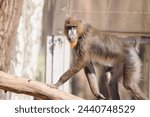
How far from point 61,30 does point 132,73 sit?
102 cm

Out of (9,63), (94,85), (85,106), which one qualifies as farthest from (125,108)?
(9,63)

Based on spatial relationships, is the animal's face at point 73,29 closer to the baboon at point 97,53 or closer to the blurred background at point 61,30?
the baboon at point 97,53

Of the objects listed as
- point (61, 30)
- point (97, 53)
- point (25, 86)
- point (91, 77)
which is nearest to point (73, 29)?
point (97, 53)

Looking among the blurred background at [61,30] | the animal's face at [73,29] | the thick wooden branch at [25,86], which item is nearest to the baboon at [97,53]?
the animal's face at [73,29]

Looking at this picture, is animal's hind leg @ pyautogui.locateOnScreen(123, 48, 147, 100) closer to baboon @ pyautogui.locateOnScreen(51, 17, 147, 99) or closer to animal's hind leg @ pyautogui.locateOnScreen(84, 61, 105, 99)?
baboon @ pyautogui.locateOnScreen(51, 17, 147, 99)

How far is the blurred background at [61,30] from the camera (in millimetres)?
7066

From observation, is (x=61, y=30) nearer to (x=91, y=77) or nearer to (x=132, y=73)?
(x=91, y=77)

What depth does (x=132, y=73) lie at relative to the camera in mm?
6410

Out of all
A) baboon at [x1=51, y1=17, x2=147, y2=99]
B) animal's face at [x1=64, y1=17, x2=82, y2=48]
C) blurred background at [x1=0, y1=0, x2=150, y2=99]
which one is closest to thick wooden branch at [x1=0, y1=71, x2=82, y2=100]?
baboon at [x1=51, y1=17, x2=147, y2=99]

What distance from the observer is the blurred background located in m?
7.07

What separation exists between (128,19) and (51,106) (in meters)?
1.79

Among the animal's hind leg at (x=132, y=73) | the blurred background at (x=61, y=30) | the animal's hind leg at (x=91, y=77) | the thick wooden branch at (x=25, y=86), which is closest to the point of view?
the thick wooden branch at (x=25, y=86)

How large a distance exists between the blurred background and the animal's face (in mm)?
543

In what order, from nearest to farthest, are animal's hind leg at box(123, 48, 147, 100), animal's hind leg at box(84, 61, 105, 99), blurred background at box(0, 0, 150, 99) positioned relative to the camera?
animal's hind leg at box(123, 48, 147, 100) → animal's hind leg at box(84, 61, 105, 99) → blurred background at box(0, 0, 150, 99)
